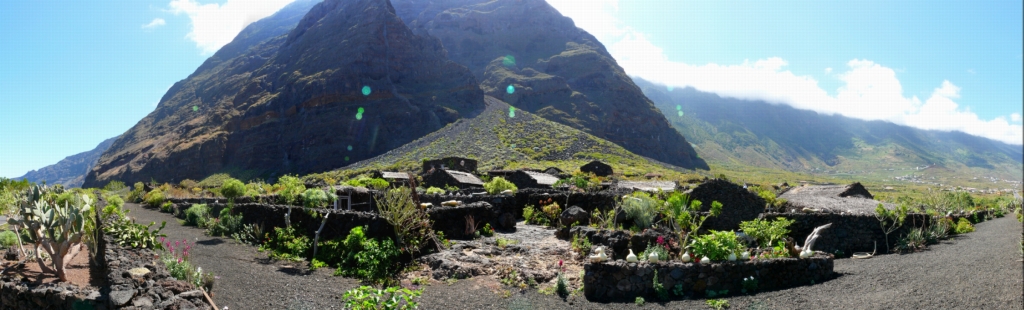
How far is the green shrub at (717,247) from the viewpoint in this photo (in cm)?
1048

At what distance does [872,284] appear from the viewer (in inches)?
382

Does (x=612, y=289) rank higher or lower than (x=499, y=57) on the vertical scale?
lower

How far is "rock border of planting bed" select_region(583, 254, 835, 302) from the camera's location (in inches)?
392

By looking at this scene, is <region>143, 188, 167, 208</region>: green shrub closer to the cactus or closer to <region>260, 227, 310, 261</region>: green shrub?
<region>260, 227, 310, 261</region>: green shrub

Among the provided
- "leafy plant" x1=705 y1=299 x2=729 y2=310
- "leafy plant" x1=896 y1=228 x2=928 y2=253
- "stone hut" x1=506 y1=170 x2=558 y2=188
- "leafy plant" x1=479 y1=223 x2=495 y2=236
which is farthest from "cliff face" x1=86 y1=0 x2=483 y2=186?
"leafy plant" x1=705 y1=299 x2=729 y2=310

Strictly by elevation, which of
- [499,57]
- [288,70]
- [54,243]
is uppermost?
[499,57]

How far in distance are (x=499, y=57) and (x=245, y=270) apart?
172 m

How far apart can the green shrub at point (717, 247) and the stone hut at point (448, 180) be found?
22435mm

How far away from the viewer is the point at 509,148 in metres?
86.2

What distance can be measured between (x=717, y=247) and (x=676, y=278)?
122 cm

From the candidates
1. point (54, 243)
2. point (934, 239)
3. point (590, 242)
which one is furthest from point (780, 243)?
point (54, 243)

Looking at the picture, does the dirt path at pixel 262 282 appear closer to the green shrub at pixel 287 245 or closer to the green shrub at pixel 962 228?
the green shrub at pixel 287 245

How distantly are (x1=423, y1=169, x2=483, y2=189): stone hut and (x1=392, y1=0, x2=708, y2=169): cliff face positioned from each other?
92.5 meters

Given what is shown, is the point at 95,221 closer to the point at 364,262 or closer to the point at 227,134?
the point at 364,262
